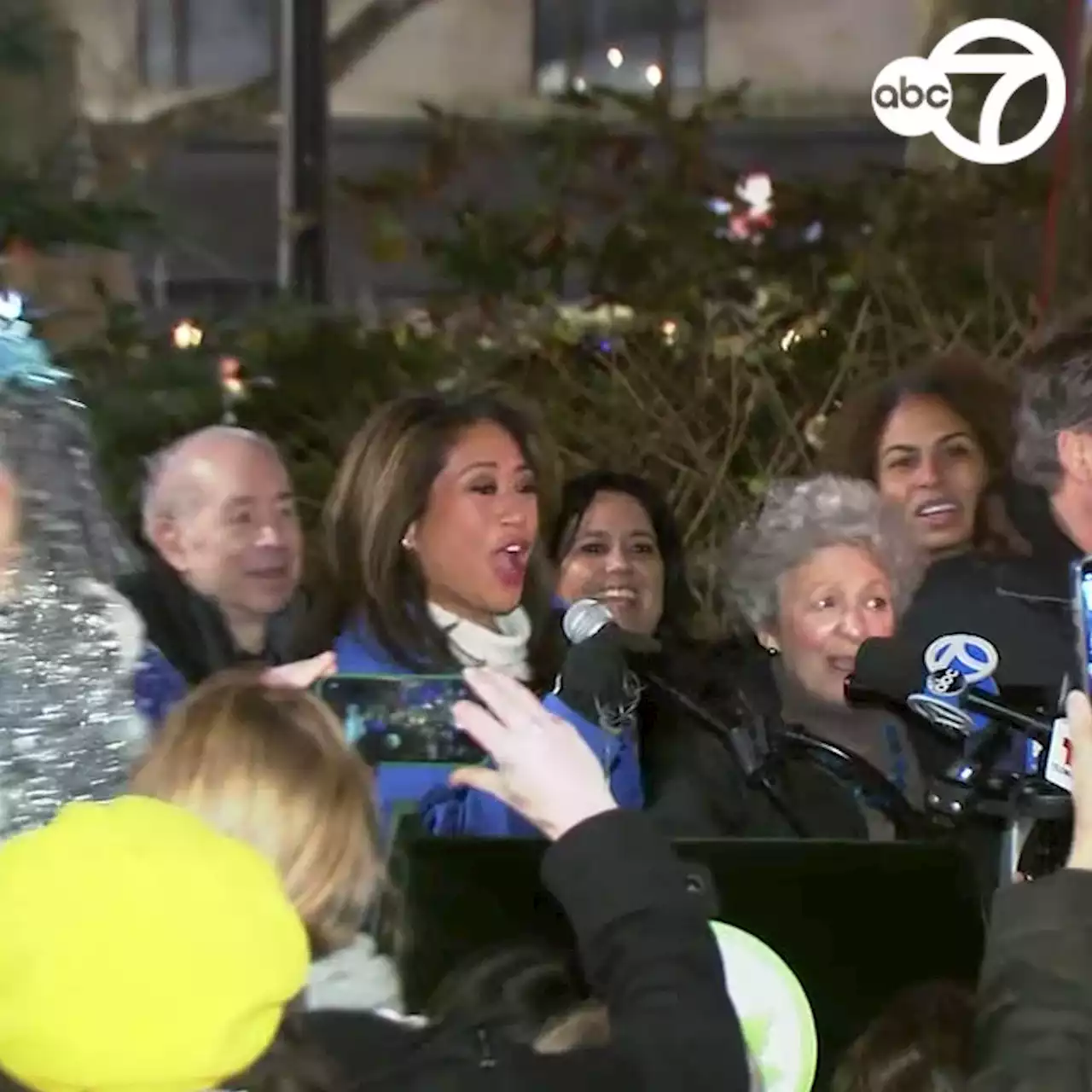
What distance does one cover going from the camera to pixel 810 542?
7.93ft

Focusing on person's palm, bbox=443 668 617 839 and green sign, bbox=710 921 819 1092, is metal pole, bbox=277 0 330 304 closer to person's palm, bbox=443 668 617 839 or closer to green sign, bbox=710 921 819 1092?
green sign, bbox=710 921 819 1092

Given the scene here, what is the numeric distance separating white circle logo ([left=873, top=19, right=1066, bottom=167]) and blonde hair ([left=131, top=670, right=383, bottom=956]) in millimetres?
2470

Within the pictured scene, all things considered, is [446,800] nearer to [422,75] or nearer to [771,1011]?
[771,1011]

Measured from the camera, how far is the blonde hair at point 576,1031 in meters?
1.26

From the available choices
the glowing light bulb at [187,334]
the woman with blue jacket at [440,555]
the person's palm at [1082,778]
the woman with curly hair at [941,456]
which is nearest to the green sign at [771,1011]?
the woman with blue jacket at [440,555]

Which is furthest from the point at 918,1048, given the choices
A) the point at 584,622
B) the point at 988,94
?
the point at 988,94

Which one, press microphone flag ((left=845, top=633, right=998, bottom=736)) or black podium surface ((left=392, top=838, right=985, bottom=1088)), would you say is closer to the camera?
press microphone flag ((left=845, top=633, right=998, bottom=736))

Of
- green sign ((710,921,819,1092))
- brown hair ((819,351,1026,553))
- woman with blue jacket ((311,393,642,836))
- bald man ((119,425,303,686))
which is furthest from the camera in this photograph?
brown hair ((819,351,1026,553))

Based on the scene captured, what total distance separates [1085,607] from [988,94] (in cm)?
230

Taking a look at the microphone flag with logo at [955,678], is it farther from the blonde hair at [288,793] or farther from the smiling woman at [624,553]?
the smiling woman at [624,553]

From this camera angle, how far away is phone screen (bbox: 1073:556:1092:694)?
134 cm

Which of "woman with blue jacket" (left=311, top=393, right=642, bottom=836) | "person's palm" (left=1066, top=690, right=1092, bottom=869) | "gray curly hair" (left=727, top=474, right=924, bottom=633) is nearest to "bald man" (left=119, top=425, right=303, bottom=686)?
"woman with blue jacket" (left=311, top=393, right=642, bottom=836)

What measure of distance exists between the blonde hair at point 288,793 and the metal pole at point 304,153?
8.19 ft

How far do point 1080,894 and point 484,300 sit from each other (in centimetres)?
279
